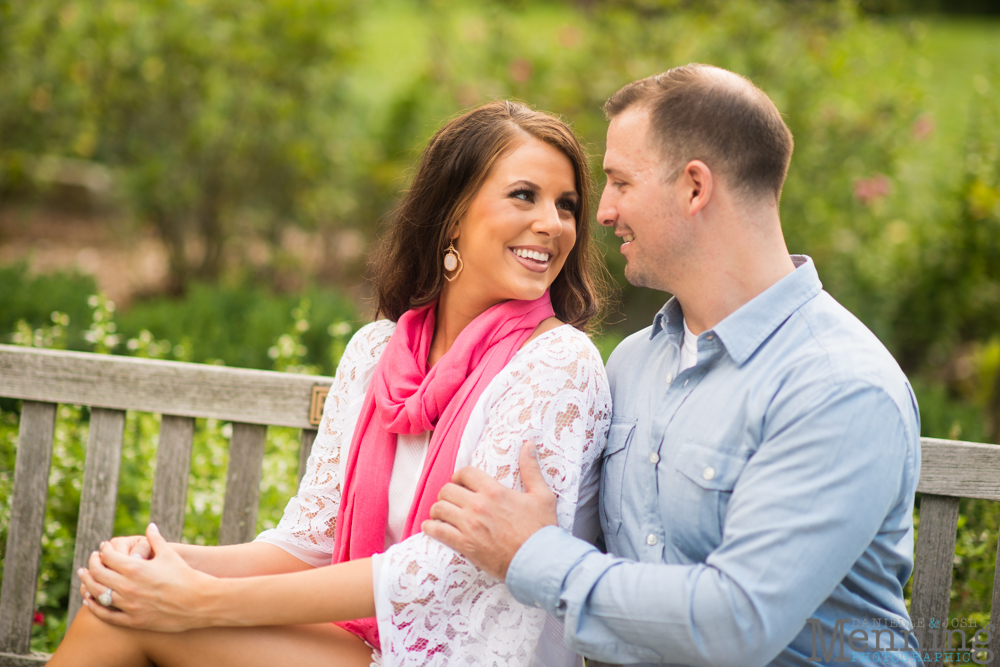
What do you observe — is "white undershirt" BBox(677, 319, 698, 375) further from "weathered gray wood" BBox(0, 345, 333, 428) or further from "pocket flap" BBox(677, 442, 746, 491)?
"weathered gray wood" BBox(0, 345, 333, 428)

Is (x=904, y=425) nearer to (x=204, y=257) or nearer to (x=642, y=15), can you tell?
(x=642, y=15)

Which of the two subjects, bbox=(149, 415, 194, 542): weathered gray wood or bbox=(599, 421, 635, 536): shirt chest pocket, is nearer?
bbox=(599, 421, 635, 536): shirt chest pocket

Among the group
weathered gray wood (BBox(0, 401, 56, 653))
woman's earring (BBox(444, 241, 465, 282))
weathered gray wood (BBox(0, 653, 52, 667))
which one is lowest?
weathered gray wood (BBox(0, 653, 52, 667))

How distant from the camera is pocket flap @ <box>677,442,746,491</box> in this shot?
1743 mm

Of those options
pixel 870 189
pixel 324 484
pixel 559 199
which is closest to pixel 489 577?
pixel 324 484

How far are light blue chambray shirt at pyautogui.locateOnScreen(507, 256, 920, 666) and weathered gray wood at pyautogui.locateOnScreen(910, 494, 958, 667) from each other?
0.44m

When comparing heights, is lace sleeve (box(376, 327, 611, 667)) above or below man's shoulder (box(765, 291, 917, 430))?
below

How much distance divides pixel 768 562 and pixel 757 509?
0.10 metres

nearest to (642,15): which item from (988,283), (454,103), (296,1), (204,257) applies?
(454,103)

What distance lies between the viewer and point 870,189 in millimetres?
5086

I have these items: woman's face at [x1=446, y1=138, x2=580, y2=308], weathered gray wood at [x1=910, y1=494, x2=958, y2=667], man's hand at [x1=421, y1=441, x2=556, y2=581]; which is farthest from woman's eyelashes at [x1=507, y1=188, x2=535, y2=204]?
weathered gray wood at [x1=910, y1=494, x2=958, y2=667]

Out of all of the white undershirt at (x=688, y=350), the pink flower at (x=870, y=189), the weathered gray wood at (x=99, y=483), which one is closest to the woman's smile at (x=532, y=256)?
the white undershirt at (x=688, y=350)

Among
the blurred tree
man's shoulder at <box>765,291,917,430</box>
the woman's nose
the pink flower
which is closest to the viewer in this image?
man's shoulder at <box>765,291,917,430</box>

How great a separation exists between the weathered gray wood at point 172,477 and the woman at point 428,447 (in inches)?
12.8
